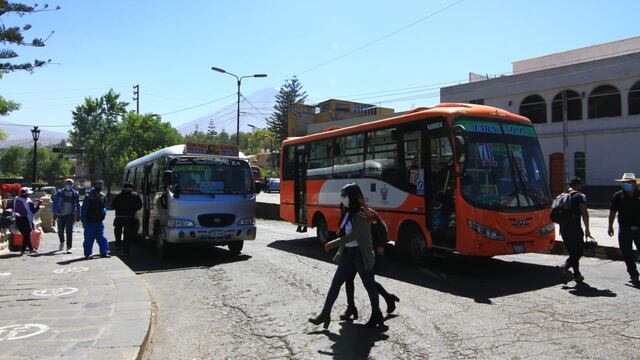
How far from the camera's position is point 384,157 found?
37.8 ft

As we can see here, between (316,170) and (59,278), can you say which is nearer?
(59,278)

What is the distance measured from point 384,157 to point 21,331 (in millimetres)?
7873

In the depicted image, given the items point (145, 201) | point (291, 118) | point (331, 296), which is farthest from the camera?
point (291, 118)

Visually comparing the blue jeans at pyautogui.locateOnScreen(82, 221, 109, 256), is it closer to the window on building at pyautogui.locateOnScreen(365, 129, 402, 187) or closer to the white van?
the white van

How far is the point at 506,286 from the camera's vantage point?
8.40 metres

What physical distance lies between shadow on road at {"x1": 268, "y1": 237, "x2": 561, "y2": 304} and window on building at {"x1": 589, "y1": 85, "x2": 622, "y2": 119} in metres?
24.5

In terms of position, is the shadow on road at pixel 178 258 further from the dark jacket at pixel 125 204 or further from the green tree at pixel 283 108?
the green tree at pixel 283 108

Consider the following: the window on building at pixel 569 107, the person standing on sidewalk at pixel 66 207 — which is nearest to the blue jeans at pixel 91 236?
the person standing on sidewalk at pixel 66 207

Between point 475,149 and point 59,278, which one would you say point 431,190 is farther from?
point 59,278

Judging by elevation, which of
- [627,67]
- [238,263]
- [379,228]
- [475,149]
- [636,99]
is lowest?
[238,263]

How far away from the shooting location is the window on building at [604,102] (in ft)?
100

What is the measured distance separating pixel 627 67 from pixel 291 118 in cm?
4942

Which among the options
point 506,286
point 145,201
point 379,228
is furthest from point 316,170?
point 379,228

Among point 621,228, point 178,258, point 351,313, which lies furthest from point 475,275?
point 178,258
